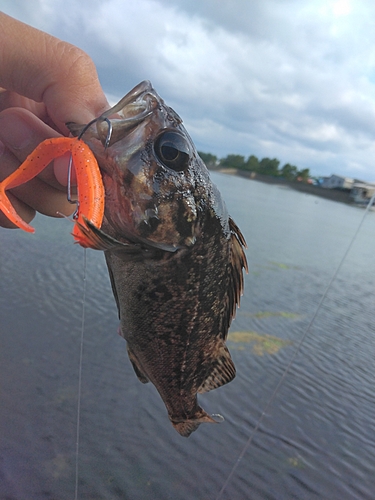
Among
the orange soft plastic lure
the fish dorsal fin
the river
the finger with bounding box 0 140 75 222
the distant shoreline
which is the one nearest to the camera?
the orange soft plastic lure

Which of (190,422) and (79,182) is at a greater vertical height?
(79,182)

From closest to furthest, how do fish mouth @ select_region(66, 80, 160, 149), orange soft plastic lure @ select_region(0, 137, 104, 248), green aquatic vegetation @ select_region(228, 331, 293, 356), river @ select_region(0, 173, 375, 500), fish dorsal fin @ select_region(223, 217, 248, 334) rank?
orange soft plastic lure @ select_region(0, 137, 104, 248) < fish mouth @ select_region(66, 80, 160, 149) < fish dorsal fin @ select_region(223, 217, 248, 334) < river @ select_region(0, 173, 375, 500) < green aquatic vegetation @ select_region(228, 331, 293, 356)

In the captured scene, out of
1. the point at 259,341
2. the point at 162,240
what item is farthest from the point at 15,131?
the point at 259,341

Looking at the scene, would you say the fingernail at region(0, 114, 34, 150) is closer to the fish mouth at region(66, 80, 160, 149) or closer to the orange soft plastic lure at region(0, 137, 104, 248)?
the fish mouth at region(66, 80, 160, 149)

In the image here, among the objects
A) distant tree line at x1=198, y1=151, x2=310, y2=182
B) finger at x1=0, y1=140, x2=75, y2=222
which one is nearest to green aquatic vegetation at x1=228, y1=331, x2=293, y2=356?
finger at x1=0, y1=140, x2=75, y2=222

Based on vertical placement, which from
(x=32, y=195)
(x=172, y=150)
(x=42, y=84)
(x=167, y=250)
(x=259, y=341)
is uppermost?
(x=42, y=84)

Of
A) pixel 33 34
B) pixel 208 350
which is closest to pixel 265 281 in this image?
pixel 208 350

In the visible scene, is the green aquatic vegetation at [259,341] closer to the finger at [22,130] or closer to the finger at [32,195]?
the finger at [32,195]

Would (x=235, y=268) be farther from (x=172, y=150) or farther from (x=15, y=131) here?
(x=15, y=131)

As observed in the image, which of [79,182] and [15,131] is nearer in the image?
[79,182]
